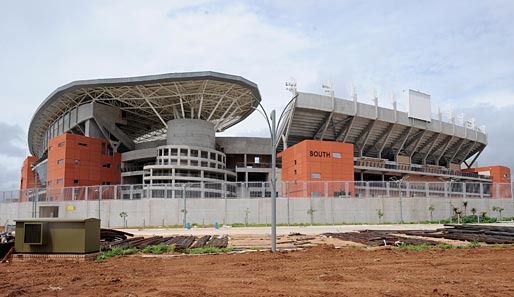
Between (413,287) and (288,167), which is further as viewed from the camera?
(288,167)

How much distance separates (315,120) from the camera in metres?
66.3

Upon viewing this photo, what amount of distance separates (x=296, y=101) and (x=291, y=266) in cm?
4982

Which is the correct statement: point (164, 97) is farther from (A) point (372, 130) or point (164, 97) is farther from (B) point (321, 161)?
(A) point (372, 130)

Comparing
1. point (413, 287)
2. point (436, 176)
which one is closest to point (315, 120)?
point (436, 176)

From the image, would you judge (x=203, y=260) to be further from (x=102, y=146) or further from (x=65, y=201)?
(x=102, y=146)

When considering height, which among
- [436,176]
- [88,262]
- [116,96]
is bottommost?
[88,262]

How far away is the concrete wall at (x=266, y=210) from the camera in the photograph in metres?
40.4

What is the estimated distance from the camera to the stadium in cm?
4600

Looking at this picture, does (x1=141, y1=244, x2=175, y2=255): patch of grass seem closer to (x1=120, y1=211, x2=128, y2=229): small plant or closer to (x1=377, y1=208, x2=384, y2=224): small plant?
(x1=120, y1=211, x2=128, y2=229): small plant

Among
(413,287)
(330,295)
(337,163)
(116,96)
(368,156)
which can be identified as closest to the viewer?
(330,295)

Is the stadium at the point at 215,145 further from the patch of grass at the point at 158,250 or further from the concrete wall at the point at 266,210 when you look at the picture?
the patch of grass at the point at 158,250

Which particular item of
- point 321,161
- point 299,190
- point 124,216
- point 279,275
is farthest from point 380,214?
point 279,275

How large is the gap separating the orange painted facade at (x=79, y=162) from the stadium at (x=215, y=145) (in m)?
0.17

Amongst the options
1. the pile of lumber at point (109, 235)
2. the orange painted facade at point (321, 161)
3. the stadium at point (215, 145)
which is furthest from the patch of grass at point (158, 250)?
the orange painted facade at point (321, 161)
